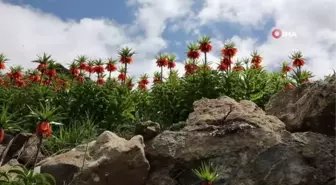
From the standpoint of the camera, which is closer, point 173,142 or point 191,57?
point 173,142

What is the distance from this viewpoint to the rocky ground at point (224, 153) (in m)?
7.37

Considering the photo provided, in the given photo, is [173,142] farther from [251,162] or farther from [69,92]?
[69,92]

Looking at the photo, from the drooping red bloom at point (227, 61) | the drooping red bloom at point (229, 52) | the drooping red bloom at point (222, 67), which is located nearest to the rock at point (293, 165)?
the drooping red bloom at point (222, 67)

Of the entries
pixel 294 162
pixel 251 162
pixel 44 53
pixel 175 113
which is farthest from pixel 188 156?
pixel 44 53

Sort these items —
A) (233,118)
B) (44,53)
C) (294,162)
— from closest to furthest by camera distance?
(294,162) → (233,118) → (44,53)

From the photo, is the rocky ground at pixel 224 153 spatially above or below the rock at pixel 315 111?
below

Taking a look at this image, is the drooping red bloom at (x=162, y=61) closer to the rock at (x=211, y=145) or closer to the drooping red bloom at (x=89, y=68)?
the drooping red bloom at (x=89, y=68)

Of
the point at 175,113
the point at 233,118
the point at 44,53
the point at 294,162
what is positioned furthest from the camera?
the point at 44,53

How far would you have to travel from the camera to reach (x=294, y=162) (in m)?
7.41

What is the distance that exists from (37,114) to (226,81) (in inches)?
253

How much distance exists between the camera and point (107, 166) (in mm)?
7473

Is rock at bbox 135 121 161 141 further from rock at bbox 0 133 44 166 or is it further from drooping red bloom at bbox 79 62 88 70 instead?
drooping red bloom at bbox 79 62 88 70

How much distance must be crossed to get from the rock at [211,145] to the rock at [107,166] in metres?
0.27

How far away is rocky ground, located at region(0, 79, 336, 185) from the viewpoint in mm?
7367
